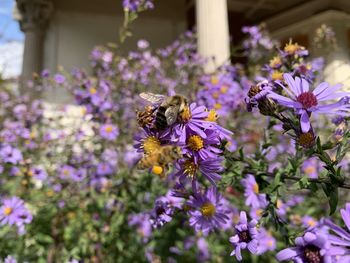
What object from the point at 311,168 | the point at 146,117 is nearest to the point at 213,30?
the point at 311,168

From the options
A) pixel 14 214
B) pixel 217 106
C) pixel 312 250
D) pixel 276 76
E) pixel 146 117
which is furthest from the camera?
pixel 217 106

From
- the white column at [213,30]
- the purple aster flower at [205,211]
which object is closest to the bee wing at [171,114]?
the purple aster flower at [205,211]

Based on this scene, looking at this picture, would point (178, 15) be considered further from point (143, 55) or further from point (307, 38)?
point (143, 55)

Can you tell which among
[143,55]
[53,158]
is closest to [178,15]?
[143,55]

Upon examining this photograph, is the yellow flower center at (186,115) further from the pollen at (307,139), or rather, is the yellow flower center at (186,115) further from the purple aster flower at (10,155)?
the purple aster flower at (10,155)

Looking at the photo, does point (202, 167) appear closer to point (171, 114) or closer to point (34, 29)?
point (171, 114)

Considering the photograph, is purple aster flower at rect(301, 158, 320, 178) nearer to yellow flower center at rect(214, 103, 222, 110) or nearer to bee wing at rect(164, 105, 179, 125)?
A: yellow flower center at rect(214, 103, 222, 110)

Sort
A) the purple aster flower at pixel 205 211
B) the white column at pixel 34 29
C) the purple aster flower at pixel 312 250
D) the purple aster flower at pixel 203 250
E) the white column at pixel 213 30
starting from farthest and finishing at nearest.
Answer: the white column at pixel 34 29, the white column at pixel 213 30, the purple aster flower at pixel 203 250, the purple aster flower at pixel 205 211, the purple aster flower at pixel 312 250
